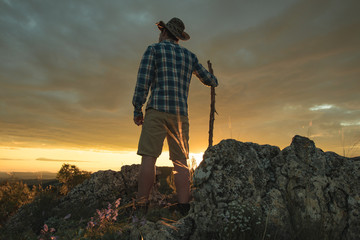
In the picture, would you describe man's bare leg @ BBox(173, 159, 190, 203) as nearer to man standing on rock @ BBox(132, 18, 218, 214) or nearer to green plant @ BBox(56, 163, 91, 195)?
man standing on rock @ BBox(132, 18, 218, 214)

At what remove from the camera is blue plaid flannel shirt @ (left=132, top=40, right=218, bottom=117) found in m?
4.40

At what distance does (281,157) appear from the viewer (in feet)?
9.55

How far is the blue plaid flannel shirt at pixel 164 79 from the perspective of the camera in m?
4.40

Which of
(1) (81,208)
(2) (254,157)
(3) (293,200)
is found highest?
(2) (254,157)

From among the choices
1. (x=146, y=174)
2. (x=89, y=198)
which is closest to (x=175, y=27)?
(x=146, y=174)

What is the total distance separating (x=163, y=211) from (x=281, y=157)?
2.54 metres

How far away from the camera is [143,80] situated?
4426 millimetres

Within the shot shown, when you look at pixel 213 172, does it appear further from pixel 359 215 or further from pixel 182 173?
pixel 182 173

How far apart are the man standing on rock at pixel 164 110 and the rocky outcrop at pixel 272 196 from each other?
1636 mm

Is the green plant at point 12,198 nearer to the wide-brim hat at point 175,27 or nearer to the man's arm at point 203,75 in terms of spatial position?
the man's arm at point 203,75

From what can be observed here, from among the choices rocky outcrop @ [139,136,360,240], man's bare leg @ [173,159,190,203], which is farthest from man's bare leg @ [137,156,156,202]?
rocky outcrop @ [139,136,360,240]

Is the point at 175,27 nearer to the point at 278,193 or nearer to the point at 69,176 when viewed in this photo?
the point at 278,193

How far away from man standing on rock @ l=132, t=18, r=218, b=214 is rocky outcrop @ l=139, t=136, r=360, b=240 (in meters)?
1.64

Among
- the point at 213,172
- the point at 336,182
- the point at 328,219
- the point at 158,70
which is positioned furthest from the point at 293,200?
the point at 158,70
